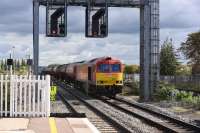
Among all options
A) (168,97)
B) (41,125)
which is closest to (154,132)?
(41,125)

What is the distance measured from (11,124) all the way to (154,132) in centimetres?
492

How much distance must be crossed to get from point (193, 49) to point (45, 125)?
68.3m

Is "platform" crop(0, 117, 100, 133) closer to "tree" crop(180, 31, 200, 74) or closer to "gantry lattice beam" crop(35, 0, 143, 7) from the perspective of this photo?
"gantry lattice beam" crop(35, 0, 143, 7)

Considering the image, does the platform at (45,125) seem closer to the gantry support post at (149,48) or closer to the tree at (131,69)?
the gantry support post at (149,48)

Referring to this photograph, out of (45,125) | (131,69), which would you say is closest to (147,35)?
(45,125)

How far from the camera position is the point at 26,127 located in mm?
15578

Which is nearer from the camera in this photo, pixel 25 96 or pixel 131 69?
pixel 25 96

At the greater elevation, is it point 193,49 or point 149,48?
point 193,49

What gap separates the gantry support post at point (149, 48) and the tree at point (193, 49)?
42.4m

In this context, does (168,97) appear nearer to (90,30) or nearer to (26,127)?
(90,30)

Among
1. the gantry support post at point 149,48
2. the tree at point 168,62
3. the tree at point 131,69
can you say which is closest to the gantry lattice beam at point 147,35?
the gantry support post at point 149,48

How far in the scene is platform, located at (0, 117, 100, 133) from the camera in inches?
593

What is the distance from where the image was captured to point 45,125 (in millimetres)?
16344

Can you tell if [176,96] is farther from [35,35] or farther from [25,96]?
[25,96]
